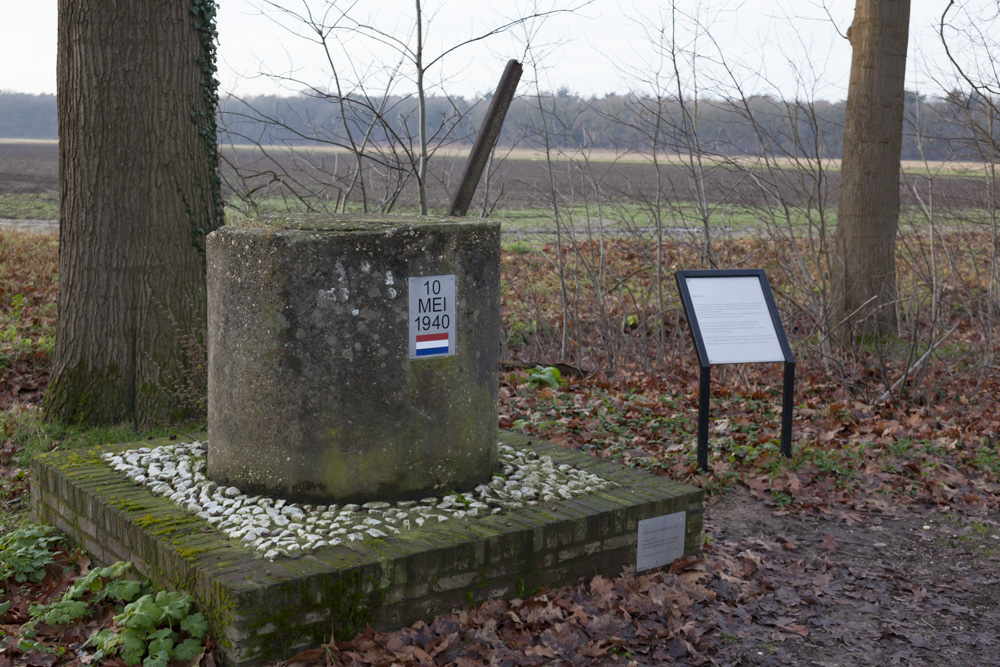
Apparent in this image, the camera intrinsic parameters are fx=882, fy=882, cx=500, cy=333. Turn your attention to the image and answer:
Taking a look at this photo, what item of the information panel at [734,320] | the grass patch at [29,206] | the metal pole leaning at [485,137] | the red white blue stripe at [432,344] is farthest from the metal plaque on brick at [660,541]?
the grass patch at [29,206]

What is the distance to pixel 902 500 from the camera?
18.2 feet

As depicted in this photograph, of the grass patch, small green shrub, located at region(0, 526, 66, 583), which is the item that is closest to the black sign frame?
small green shrub, located at region(0, 526, 66, 583)

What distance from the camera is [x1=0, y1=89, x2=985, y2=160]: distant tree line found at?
7.80 metres

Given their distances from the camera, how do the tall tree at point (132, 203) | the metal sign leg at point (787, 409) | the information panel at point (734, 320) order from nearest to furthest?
the information panel at point (734, 320) → the metal sign leg at point (787, 409) → the tall tree at point (132, 203)

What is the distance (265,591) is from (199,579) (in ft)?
1.12

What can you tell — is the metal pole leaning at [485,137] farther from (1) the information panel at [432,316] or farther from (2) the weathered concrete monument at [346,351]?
(1) the information panel at [432,316]

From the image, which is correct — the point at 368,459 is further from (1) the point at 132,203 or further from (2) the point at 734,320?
(1) the point at 132,203

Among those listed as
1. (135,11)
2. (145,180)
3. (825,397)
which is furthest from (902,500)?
(135,11)

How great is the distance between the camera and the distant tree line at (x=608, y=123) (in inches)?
307

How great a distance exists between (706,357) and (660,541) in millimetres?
1618

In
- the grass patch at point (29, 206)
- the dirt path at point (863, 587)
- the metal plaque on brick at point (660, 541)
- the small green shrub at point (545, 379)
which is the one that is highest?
the grass patch at point (29, 206)

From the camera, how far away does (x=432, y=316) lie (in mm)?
4012

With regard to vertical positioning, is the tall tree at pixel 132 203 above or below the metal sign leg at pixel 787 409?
above

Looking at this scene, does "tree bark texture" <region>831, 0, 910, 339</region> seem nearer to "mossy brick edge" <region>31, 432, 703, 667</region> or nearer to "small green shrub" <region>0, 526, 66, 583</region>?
"mossy brick edge" <region>31, 432, 703, 667</region>
